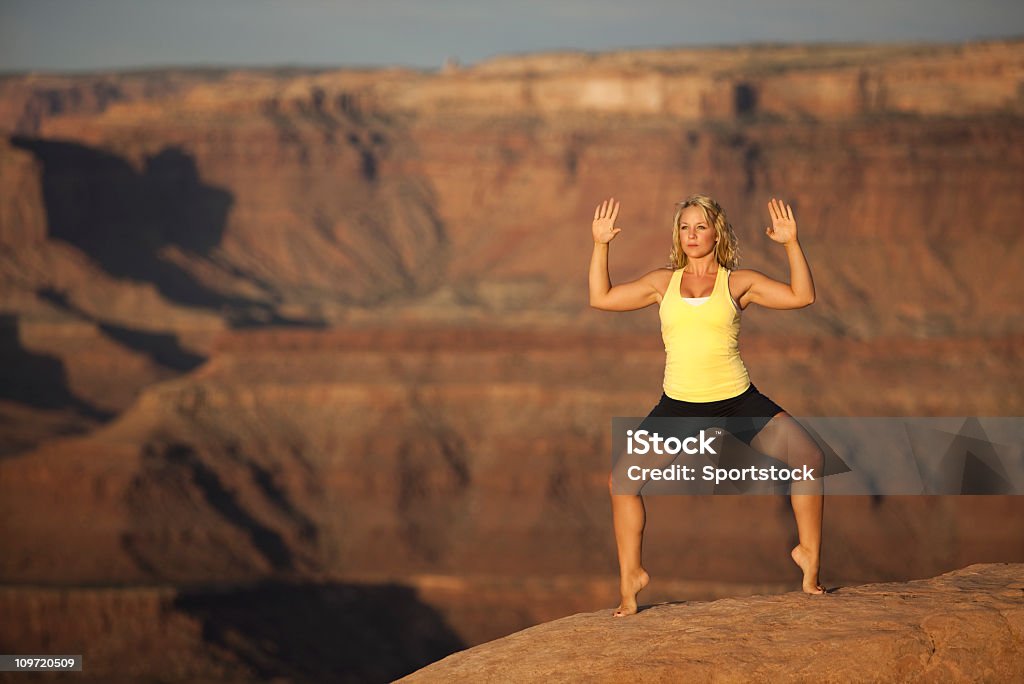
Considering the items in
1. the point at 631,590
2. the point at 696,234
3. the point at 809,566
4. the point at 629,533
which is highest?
the point at 696,234

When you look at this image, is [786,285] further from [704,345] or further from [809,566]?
[809,566]

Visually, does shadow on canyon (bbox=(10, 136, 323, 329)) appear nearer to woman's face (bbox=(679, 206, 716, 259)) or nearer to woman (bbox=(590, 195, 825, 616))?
woman (bbox=(590, 195, 825, 616))

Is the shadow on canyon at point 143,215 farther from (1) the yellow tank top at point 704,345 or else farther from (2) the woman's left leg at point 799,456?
(1) the yellow tank top at point 704,345

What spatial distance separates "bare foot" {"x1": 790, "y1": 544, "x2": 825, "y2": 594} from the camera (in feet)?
40.7

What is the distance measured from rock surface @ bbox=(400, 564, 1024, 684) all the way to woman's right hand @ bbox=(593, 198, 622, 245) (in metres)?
3.05

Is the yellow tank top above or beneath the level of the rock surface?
above

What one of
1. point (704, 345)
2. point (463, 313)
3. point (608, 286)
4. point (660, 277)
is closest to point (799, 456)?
point (704, 345)

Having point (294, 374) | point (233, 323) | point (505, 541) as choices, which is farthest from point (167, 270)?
point (505, 541)

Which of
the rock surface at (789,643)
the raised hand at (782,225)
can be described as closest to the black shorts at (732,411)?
the raised hand at (782,225)

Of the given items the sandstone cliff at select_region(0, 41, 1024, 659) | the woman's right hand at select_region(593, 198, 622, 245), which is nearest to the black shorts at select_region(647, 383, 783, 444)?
the woman's right hand at select_region(593, 198, 622, 245)

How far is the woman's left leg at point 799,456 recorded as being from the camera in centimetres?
1159

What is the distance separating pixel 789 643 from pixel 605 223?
3.39m

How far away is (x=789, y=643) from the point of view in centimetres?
1165

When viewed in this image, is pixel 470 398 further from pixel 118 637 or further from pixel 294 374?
pixel 118 637
